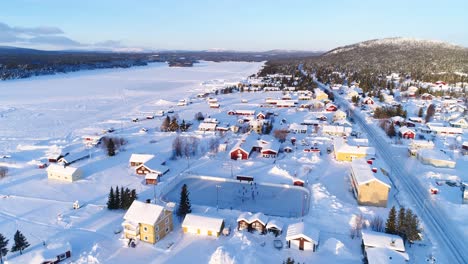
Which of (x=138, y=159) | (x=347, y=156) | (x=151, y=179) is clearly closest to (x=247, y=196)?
(x=151, y=179)

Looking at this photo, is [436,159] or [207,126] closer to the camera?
[436,159]

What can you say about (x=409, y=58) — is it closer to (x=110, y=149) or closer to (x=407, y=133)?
(x=407, y=133)

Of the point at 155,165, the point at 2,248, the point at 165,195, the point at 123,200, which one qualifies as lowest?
the point at 165,195

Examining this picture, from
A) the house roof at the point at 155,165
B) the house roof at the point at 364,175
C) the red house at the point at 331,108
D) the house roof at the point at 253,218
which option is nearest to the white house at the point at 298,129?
the red house at the point at 331,108

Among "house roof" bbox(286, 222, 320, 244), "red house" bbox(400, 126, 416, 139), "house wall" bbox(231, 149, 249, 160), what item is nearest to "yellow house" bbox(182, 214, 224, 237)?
"house roof" bbox(286, 222, 320, 244)

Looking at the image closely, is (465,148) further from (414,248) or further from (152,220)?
(152,220)

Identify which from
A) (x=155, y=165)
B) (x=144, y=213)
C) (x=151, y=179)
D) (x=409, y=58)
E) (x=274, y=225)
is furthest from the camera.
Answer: (x=409, y=58)

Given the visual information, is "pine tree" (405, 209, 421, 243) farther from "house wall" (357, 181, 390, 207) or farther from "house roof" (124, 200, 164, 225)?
"house roof" (124, 200, 164, 225)

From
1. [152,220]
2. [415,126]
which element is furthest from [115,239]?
[415,126]
